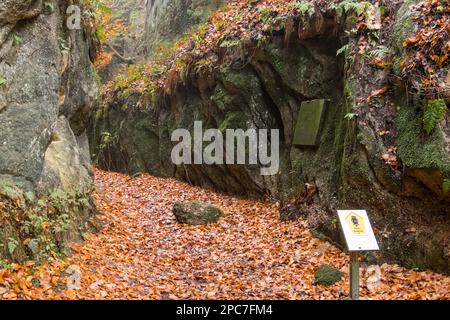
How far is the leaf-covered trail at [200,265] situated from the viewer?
565 centimetres

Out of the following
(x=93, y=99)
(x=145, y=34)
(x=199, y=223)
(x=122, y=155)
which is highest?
(x=145, y=34)

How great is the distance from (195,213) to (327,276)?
4.37m

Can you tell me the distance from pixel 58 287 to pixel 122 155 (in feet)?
43.2

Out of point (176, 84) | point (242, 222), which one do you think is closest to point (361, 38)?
point (242, 222)

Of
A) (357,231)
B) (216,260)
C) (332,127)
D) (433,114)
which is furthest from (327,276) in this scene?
(332,127)

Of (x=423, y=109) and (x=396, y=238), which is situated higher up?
(x=423, y=109)

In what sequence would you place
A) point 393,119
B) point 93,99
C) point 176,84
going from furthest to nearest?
point 176,84
point 93,99
point 393,119

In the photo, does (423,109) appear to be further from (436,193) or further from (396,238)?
(396,238)

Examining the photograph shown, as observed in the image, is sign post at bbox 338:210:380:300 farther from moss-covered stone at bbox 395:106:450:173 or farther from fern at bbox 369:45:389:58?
fern at bbox 369:45:389:58

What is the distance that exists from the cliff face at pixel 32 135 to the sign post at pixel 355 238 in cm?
439

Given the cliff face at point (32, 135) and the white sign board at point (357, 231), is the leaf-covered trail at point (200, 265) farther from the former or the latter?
the white sign board at point (357, 231)

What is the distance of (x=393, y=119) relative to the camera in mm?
7184

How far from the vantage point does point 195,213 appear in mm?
10031

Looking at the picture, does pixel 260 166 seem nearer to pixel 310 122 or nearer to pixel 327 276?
pixel 310 122
